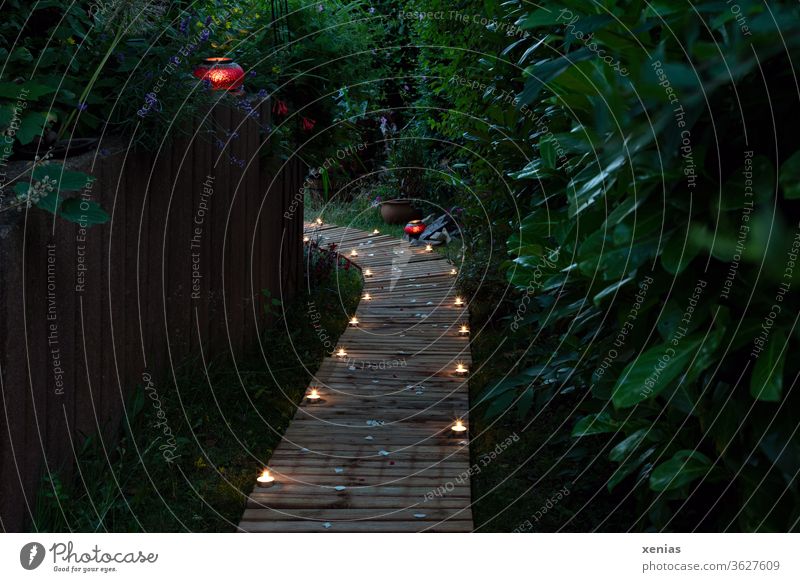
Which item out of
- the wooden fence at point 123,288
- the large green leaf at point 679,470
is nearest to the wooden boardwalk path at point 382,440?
the wooden fence at point 123,288

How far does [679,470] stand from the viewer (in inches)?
67.0

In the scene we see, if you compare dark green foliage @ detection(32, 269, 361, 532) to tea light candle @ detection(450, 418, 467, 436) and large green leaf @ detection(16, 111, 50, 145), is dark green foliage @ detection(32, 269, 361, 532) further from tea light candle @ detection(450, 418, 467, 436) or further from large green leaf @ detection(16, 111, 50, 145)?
large green leaf @ detection(16, 111, 50, 145)

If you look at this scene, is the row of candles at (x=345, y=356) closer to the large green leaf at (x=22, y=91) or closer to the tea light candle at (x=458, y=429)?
the tea light candle at (x=458, y=429)

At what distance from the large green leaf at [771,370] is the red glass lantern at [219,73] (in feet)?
11.4

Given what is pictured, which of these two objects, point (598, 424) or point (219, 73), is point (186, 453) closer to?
point (219, 73)

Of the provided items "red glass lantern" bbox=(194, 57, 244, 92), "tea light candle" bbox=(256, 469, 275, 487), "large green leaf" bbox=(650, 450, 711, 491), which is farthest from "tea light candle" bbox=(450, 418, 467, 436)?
"large green leaf" bbox=(650, 450, 711, 491)

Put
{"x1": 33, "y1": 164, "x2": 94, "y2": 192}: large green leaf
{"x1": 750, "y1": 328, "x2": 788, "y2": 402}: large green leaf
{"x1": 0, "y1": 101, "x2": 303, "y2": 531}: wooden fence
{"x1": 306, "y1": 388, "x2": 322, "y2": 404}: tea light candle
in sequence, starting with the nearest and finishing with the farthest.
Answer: {"x1": 750, "y1": 328, "x2": 788, "y2": 402}: large green leaf, {"x1": 33, "y1": 164, "x2": 94, "y2": 192}: large green leaf, {"x1": 0, "y1": 101, "x2": 303, "y2": 531}: wooden fence, {"x1": 306, "y1": 388, "x2": 322, "y2": 404}: tea light candle

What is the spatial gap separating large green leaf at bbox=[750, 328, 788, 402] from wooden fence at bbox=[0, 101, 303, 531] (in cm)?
230

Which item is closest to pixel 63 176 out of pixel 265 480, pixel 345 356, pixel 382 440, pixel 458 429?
pixel 265 480

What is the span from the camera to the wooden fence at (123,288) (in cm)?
303

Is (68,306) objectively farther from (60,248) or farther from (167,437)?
(167,437)

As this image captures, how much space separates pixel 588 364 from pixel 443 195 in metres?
9.28

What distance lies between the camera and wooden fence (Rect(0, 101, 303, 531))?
3027mm

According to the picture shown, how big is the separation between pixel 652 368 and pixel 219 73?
351cm
